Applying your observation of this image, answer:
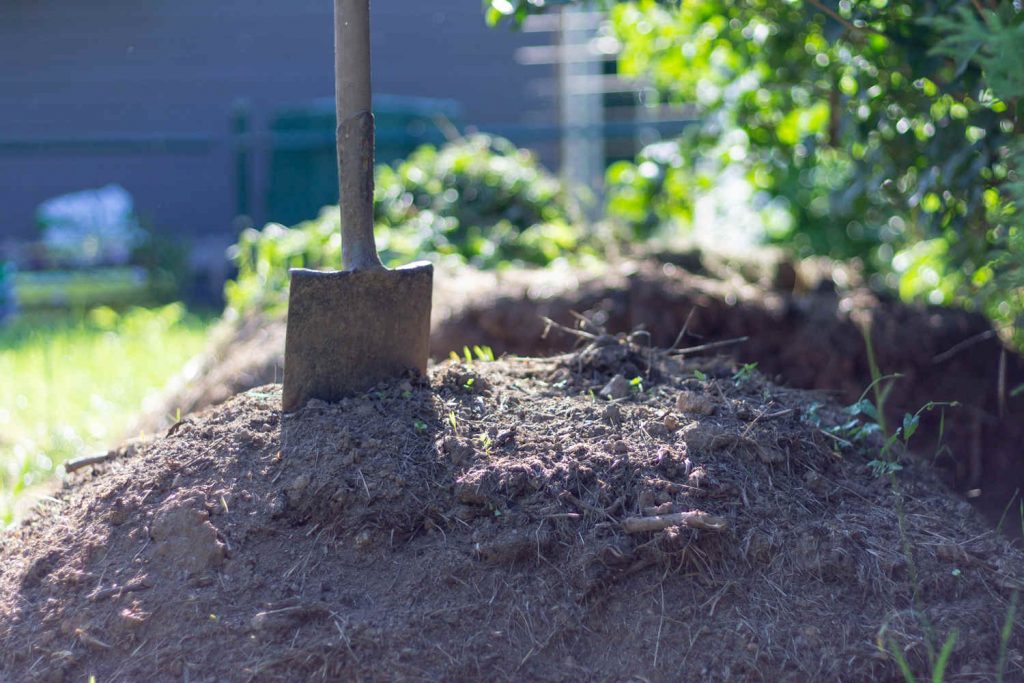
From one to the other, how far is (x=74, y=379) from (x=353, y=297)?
3726mm

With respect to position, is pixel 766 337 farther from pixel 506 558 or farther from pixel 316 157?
pixel 316 157

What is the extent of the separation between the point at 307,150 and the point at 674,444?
8439 mm

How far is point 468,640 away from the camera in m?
1.97

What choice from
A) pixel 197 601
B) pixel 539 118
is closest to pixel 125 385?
pixel 197 601

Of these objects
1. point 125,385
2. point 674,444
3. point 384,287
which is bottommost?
point 125,385

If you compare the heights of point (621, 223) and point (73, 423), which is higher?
point (621, 223)

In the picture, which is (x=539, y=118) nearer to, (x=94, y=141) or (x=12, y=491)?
(x=94, y=141)

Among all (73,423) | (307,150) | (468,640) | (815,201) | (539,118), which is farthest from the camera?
(539,118)

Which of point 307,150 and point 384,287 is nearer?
point 384,287

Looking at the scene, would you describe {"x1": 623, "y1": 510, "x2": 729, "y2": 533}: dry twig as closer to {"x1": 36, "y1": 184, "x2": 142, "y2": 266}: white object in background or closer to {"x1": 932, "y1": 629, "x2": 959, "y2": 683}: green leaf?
{"x1": 932, "y1": 629, "x2": 959, "y2": 683}: green leaf

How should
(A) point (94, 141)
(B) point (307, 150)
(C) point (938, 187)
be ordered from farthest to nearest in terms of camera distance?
(B) point (307, 150) < (A) point (94, 141) < (C) point (938, 187)

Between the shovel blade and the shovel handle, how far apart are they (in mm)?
70

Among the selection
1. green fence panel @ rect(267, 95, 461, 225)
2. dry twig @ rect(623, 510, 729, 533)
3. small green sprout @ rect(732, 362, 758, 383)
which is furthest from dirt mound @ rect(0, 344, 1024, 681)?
green fence panel @ rect(267, 95, 461, 225)

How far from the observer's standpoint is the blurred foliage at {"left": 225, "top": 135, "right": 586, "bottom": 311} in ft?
17.9
